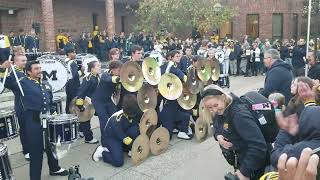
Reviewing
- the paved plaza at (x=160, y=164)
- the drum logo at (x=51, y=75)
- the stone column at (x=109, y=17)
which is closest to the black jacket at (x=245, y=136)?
the paved plaza at (x=160, y=164)

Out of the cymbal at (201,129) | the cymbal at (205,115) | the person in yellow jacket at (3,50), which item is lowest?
the cymbal at (201,129)

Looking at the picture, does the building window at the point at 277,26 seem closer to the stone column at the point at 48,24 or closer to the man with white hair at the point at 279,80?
the stone column at the point at 48,24

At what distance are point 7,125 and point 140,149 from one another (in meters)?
2.31

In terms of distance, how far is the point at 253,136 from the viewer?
12.0 feet

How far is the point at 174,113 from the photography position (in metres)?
8.14

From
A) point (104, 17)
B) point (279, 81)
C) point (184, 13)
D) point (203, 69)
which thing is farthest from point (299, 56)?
point (104, 17)

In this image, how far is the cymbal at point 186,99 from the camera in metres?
8.18

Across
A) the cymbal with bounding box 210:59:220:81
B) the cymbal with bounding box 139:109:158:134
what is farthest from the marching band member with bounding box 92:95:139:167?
the cymbal with bounding box 210:59:220:81

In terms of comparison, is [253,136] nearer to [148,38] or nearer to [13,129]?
[13,129]

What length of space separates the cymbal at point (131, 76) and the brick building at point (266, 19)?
23961 mm

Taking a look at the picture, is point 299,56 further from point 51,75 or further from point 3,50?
point 3,50

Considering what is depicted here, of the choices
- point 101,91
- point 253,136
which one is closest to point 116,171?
point 101,91

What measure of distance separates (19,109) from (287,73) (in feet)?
14.8

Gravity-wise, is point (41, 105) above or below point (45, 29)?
below
